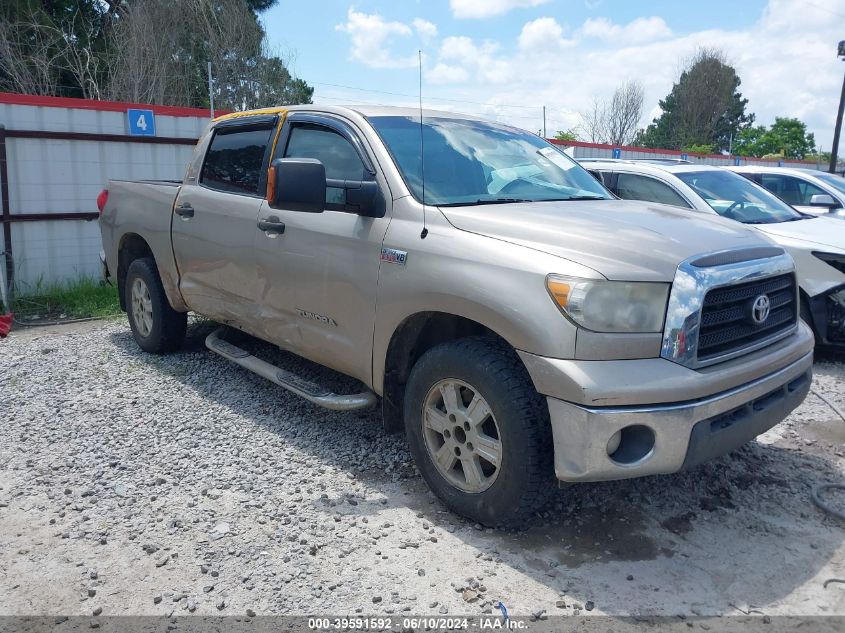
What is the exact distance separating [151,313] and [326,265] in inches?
106

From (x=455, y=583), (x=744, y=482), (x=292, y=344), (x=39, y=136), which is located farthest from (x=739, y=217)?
(x=39, y=136)

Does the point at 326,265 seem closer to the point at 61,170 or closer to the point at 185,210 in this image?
the point at 185,210

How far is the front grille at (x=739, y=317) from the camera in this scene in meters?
3.09

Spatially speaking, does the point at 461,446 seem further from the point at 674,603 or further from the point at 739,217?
the point at 739,217

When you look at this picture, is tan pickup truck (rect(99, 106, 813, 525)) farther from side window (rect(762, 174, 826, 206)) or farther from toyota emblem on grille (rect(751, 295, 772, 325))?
side window (rect(762, 174, 826, 206))

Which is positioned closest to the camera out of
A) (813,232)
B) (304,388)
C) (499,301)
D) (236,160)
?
(499,301)

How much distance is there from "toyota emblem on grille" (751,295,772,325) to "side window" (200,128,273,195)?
3.02 meters

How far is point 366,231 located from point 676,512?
2.09m

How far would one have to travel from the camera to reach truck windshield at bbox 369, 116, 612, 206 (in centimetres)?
384

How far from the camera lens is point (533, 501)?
10.3 ft

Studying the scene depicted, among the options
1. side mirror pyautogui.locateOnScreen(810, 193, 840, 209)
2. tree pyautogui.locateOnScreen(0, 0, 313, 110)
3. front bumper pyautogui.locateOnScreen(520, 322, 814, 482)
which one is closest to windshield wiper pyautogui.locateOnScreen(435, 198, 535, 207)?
front bumper pyautogui.locateOnScreen(520, 322, 814, 482)

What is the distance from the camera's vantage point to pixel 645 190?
7.28 metres

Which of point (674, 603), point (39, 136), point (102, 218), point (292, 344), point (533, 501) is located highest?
point (39, 136)

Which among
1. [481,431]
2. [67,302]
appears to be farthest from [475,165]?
[67,302]
